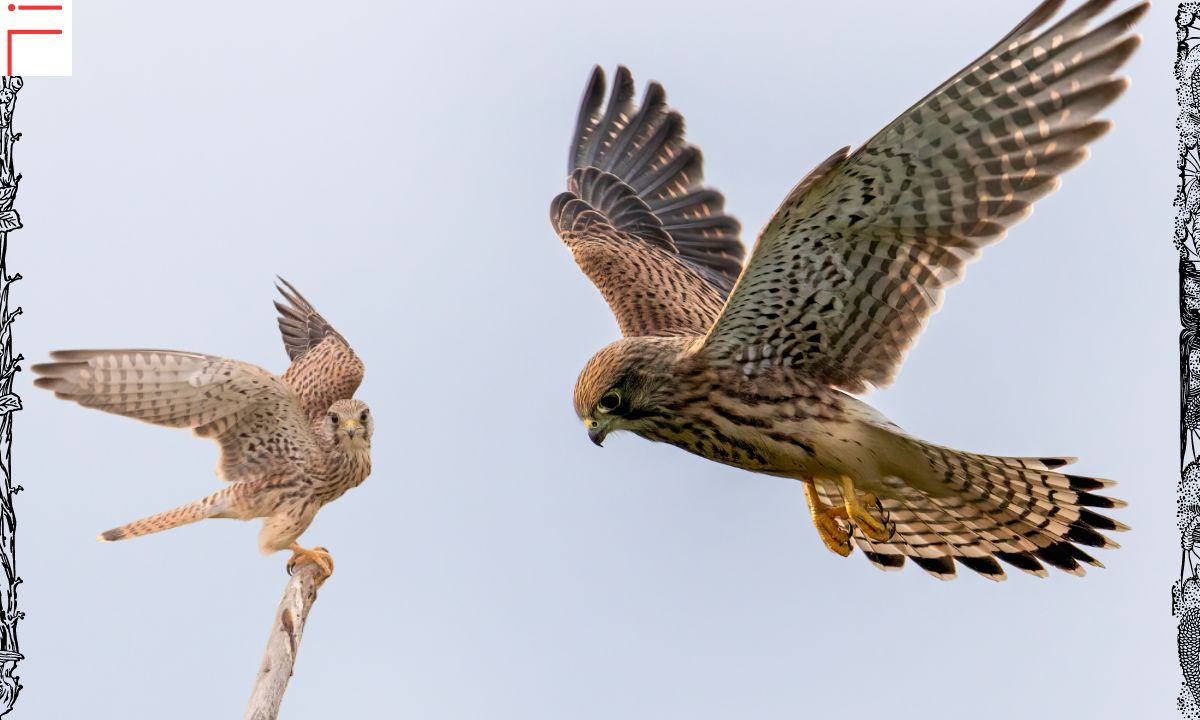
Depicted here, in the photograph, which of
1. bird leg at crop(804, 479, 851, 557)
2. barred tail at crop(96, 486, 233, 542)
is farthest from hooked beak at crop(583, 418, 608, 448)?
barred tail at crop(96, 486, 233, 542)

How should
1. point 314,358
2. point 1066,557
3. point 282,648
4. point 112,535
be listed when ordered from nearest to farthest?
point 282,648, point 1066,557, point 112,535, point 314,358

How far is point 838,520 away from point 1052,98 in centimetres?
199

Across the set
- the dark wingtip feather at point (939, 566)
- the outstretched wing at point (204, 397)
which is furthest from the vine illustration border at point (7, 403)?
the dark wingtip feather at point (939, 566)

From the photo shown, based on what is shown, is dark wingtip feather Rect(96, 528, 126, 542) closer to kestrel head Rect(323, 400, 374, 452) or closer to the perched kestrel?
kestrel head Rect(323, 400, 374, 452)

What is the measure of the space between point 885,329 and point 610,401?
1.04m

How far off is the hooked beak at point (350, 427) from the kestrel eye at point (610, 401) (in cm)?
152

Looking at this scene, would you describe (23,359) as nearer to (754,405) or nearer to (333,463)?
→ (333,463)

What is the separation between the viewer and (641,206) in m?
7.97

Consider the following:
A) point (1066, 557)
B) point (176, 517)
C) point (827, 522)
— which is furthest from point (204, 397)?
point (1066, 557)

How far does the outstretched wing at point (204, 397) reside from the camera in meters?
5.93

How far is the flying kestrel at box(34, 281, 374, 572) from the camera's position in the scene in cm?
600

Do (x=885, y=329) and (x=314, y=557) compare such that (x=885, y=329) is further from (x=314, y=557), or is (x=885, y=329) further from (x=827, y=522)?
(x=314, y=557)

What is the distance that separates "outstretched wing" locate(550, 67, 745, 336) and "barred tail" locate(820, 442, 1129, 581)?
4.70ft

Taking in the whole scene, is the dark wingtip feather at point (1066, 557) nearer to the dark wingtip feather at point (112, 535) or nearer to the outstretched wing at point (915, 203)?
the outstretched wing at point (915, 203)
